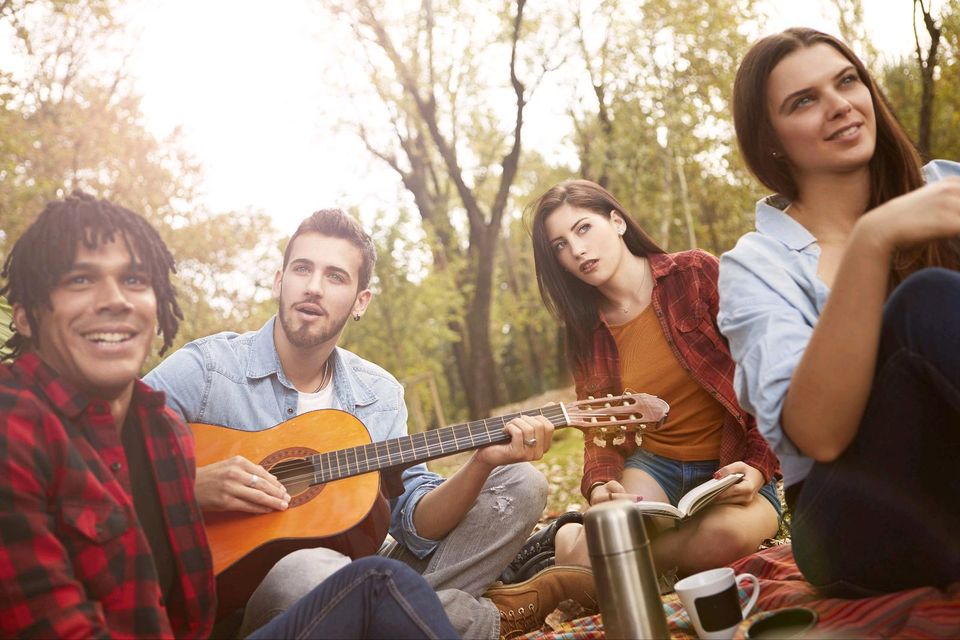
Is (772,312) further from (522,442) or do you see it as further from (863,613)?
(522,442)

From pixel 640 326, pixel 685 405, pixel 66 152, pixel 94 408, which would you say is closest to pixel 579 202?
pixel 640 326

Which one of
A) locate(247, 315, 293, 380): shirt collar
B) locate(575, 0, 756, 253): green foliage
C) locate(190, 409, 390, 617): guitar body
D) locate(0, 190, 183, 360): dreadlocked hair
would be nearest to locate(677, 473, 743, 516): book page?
locate(190, 409, 390, 617): guitar body

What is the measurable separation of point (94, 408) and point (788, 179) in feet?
6.70

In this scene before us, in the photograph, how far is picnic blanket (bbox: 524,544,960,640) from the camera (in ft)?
6.38

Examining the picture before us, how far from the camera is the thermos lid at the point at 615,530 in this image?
6.59 ft

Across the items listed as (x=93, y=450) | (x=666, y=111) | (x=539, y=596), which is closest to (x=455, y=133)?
(x=666, y=111)

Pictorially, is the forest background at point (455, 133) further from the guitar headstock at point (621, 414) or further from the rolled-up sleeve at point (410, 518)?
the guitar headstock at point (621, 414)

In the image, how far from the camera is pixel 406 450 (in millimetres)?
2701

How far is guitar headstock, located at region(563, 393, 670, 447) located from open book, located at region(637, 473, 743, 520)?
334 mm

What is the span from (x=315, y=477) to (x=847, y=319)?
5.38 feet

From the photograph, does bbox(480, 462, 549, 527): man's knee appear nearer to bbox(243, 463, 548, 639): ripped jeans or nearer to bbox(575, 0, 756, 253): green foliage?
bbox(243, 463, 548, 639): ripped jeans

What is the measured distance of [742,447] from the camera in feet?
10.6

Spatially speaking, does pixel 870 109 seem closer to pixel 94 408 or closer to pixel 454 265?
pixel 94 408

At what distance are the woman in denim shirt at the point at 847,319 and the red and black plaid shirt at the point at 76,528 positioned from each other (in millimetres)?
1539
